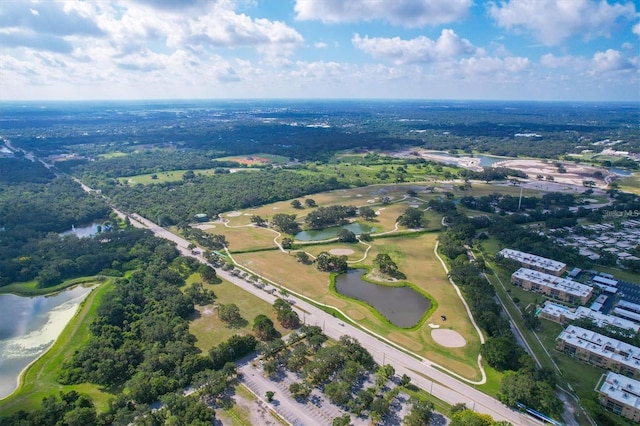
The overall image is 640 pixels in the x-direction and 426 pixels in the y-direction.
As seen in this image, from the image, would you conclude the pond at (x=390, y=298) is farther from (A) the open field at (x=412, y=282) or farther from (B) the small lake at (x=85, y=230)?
(B) the small lake at (x=85, y=230)

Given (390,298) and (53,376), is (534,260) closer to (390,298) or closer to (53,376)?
(390,298)

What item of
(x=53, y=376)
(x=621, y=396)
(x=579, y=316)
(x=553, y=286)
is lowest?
(x=53, y=376)

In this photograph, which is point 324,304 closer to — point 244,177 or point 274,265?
point 274,265

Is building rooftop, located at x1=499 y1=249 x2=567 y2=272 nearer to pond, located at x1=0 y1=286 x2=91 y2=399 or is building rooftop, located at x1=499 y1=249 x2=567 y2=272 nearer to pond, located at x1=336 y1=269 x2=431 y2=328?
pond, located at x1=336 y1=269 x2=431 y2=328

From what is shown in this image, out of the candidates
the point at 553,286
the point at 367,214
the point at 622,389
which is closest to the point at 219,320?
the point at 622,389

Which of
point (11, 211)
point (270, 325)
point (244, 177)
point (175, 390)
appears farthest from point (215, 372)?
point (244, 177)

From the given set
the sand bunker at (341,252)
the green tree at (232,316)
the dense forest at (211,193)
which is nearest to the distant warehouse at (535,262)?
the sand bunker at (341,252)
